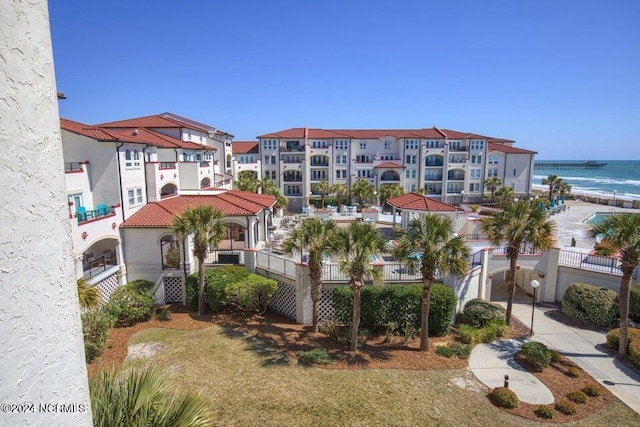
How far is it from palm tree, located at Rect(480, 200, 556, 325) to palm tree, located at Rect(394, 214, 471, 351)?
358cm

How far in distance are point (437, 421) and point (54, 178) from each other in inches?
520

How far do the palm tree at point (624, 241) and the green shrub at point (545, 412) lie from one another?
276 inches

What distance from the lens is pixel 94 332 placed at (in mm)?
14812

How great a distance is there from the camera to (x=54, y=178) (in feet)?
8.75

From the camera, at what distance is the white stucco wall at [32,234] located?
2.35 metres

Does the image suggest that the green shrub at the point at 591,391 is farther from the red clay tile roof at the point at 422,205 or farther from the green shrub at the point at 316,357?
the red clay tile roof at the point at 422,205

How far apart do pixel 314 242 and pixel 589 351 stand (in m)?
14.2

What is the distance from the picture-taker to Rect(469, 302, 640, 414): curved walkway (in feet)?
46.4

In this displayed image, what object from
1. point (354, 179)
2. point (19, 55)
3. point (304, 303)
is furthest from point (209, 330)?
point (354, 179)

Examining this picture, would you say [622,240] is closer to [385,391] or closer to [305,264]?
[385,391]

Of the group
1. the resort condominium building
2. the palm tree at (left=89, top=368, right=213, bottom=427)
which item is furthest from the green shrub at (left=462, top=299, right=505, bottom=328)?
the resort condominium building

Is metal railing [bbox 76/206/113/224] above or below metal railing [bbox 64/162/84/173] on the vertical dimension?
below

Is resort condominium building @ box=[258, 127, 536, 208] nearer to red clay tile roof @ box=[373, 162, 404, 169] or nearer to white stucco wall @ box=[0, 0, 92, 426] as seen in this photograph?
red clay tile roof @ box=[373, 162, 404, 169]

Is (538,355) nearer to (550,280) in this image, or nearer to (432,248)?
(432,248)
